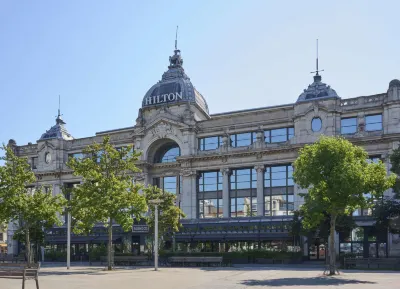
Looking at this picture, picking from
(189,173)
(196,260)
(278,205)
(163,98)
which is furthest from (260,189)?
(196,260)

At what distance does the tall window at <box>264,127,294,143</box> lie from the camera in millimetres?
64938

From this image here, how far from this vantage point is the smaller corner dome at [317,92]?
63.0 m

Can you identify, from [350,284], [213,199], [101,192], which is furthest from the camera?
[213,199]

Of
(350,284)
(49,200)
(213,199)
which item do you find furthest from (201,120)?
(350,284)

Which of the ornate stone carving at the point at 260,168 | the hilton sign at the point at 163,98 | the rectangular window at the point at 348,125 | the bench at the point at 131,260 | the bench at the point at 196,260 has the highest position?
the hilton sign at the point at 163,98

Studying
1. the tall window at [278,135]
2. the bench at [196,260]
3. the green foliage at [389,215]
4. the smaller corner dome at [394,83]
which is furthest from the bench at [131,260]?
the smaller corner dome at [394,83]

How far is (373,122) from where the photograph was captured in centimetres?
5972

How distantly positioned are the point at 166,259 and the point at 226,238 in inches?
397

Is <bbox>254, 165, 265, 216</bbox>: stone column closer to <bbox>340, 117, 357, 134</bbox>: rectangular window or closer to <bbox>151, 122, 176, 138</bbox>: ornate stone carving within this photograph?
<bbox>340, 117, 357, 134</bbox>: rectangular window

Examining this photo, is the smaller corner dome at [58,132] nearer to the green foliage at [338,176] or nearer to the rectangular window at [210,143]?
the rectangular window at [210,143]

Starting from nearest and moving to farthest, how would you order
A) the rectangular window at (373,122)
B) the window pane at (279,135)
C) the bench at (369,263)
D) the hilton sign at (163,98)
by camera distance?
the bench at (369,263), the rectangular window at (373,122), the window pane at (279,135), the hilton sign at (163,98)

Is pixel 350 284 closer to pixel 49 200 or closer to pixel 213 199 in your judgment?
pixel 49 200

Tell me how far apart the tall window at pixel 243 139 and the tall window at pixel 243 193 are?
334 centimetres

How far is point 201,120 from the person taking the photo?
234 ft
